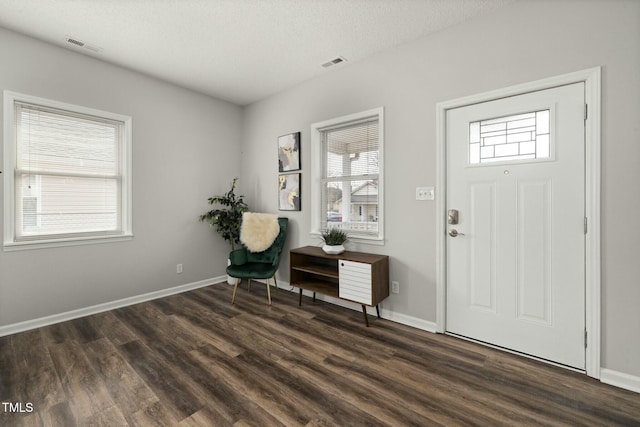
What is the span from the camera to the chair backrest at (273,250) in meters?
3.67

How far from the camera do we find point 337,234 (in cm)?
306

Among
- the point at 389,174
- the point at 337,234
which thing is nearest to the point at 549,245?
the point at 389,174

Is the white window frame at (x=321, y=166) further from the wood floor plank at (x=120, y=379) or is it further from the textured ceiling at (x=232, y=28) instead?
the wood floor plank at (x=120, y=379)

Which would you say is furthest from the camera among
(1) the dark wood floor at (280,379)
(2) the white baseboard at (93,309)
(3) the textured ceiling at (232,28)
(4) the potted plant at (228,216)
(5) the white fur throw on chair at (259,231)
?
(4) the potted plant at (228,216)

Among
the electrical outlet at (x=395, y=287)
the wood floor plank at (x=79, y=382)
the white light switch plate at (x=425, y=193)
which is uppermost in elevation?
the white light switch plate at (x=425, y=193)

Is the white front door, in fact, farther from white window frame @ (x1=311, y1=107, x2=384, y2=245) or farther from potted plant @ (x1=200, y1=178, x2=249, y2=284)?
potted plant @ (x1=200, y1=178, x2=249, y2=284)

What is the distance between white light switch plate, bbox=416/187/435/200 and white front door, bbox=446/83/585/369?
15 cm

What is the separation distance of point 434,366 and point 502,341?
2.27 feet

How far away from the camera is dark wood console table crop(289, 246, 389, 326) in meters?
2.64

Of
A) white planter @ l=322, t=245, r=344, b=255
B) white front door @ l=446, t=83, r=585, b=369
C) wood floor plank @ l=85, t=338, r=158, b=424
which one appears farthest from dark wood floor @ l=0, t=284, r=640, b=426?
white planter @ l=322, t=245, r=344, b=255

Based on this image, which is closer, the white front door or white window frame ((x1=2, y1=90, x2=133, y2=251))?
the white front door

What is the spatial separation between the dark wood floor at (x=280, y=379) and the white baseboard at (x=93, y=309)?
102 millimetres

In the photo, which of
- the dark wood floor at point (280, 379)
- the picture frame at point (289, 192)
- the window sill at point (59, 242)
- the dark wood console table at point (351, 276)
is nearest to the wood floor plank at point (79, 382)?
the dark wood floor at point (280, 379)

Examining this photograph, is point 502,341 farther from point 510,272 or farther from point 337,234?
point 337,234
